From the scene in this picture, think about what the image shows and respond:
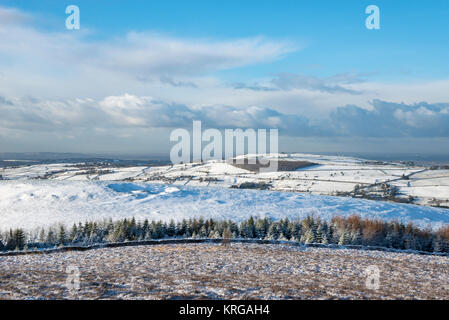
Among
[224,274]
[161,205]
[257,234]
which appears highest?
[224,274]

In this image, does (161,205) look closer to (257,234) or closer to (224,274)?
(257,234)

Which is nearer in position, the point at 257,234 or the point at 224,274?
the point at 224,274

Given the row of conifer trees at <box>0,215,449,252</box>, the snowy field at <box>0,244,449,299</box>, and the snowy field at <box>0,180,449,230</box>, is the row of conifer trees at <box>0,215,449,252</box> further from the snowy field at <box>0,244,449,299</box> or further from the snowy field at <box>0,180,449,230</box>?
the snowy field at <box>0,180,449,230</box>

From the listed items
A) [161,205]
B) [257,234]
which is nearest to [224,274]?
[257,234]

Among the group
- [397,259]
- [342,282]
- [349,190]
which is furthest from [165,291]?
[349,190]

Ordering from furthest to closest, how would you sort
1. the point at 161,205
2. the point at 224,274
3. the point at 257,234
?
1. the point at 161,205
2. the point at 257,234
3. the point at 224,274
